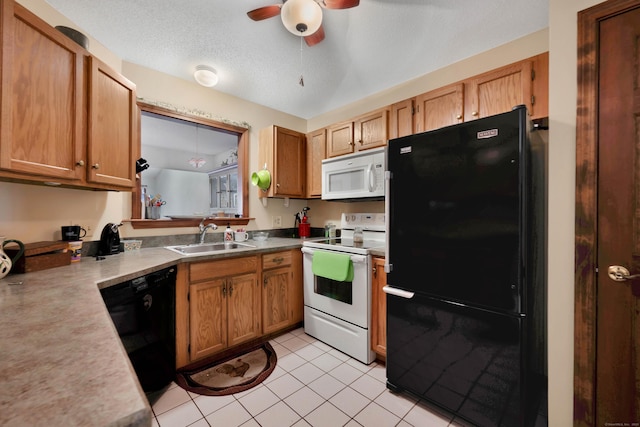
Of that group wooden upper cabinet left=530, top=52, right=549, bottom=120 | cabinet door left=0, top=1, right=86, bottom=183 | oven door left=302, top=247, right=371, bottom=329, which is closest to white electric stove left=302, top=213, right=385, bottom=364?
oven door left=302, top=247, right=371, bottom=329

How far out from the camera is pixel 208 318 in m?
2.03

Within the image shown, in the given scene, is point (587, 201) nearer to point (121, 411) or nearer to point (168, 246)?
point (121, 411)

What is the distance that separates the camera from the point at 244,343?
2252 millimetres

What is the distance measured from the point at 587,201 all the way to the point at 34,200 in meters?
3.01

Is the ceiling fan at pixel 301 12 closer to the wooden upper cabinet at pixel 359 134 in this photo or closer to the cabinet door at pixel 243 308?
the wooden upper cabinet at pixel 359 134

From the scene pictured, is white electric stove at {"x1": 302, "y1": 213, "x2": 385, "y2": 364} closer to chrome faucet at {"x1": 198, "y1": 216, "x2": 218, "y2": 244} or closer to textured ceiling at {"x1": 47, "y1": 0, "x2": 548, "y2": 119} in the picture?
chrome faucet at {"x1": 198, "y1": 216, "x2": 218, "y2": 244}

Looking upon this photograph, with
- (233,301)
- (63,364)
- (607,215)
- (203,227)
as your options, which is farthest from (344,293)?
(63,364)

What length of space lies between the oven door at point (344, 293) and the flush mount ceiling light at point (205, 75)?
1.76 metres

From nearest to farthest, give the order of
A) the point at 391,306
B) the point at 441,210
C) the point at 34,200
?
the point at 441,210
the point at 34,200
the point at 391,306

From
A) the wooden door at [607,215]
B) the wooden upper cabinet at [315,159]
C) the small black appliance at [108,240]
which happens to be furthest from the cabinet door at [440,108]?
the small black appliance at [108,240]

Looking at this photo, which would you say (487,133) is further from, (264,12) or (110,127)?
(110,127)

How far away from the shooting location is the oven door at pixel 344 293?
2025 millimetres

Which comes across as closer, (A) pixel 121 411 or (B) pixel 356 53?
(A) pixel 121 411

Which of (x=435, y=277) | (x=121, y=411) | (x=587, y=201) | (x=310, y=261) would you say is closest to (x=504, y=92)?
(x=587, y=201)
